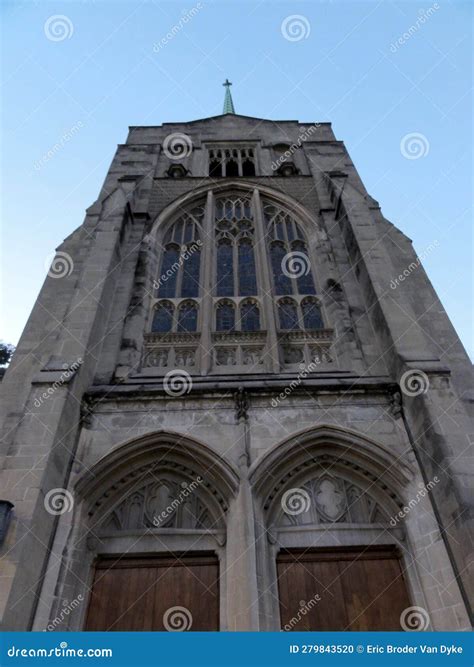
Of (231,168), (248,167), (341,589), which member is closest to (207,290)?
(341,589)

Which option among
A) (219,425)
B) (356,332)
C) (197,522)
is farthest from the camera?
(356,332)

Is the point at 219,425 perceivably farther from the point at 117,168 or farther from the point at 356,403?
the point at 117,168

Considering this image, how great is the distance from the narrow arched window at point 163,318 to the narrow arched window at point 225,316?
1.01 meters

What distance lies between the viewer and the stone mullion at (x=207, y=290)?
9.65 m

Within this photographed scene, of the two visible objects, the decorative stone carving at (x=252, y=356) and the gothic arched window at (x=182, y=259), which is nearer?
the decorative stone carving at (x=252, y=356)

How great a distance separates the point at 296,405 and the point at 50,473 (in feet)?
12.4

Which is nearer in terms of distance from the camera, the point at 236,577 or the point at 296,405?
the point at 236,577

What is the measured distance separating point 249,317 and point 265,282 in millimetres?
1148

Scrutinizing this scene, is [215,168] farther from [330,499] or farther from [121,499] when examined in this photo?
[330,499]

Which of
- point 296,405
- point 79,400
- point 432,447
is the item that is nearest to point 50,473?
point 79,400

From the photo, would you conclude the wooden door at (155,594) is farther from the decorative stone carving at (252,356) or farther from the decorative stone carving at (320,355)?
the decorative stone carving at (320,355)

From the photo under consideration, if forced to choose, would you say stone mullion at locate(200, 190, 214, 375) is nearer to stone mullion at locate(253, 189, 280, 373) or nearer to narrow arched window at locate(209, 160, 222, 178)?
stone mullion at locate(253, 189, 280, 373)

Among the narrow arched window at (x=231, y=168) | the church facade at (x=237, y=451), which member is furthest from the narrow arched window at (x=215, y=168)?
the church facade at (x=237, y=451)

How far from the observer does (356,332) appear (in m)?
10.0
